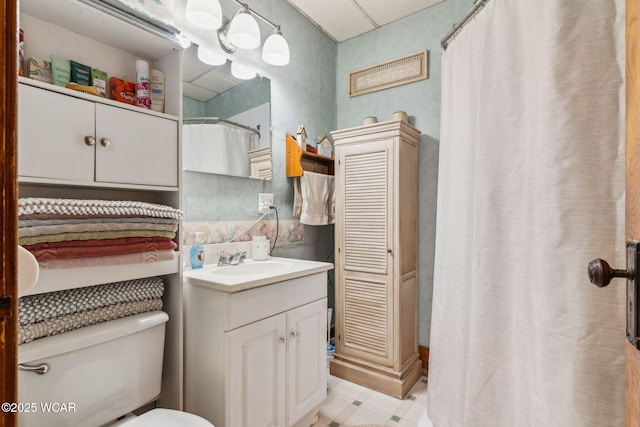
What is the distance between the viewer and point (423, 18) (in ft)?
7.70

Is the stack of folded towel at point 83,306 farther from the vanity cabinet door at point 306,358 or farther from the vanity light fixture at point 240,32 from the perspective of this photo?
the vanity light fixture at point 240,32

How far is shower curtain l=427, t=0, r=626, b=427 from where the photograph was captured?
75cm

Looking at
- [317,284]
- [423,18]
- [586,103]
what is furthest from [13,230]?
Answer: [423,18]

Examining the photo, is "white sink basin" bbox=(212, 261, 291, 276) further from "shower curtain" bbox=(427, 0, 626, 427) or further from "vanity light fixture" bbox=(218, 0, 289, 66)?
"vanity light fixture" bbox=(218, 0, 289, 66)

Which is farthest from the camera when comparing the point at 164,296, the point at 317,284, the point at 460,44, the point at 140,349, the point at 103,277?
the point at 317,284

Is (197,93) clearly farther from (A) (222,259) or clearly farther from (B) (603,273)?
(B) (603,273)

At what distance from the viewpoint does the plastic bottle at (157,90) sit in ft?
4.10

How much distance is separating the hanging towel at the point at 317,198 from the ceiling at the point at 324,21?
2.73 feet

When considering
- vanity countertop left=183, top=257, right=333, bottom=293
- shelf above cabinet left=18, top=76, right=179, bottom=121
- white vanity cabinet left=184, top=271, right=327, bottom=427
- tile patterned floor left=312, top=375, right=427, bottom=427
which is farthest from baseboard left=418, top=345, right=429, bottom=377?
shelf above cabinet left=18, top=76, right=179, bottom=121

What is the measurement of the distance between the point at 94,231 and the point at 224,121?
1.05 metres

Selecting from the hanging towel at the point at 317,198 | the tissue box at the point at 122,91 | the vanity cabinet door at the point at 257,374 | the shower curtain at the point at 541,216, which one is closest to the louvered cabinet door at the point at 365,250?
the hanging towel at the point at 317,198

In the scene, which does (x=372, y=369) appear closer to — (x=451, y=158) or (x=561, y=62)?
(x=451, y=158)

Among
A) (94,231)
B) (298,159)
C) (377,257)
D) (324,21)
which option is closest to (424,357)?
(377,257)

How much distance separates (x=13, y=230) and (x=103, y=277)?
78 cm
